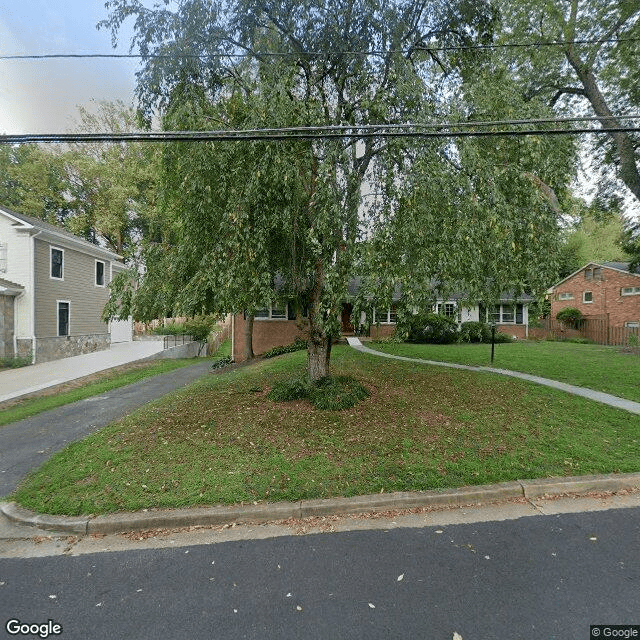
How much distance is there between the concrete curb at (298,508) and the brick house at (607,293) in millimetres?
19445

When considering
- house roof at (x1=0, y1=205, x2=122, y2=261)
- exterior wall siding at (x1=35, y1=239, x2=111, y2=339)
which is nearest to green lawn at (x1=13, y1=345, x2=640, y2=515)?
house roof at (x1=0, y1=205, x2=122, y2=261)

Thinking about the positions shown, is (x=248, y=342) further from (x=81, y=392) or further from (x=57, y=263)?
(x=57, y=263)

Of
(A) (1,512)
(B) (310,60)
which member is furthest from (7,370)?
(B) (310,60)

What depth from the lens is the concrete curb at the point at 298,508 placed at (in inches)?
140

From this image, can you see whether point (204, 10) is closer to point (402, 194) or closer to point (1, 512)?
point (402, 194)

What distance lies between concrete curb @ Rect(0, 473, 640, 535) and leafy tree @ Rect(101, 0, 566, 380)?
7.15ft

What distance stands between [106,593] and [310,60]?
6.80 m

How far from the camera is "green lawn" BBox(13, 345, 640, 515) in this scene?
13.2 ft

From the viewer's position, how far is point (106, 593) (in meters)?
2.66

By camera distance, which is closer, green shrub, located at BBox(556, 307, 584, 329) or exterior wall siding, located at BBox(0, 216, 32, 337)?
exterior wall siding, located at BBox(0, 216, 32, 337)

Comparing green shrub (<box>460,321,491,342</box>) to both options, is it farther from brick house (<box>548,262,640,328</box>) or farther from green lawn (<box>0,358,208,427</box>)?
green lawn (<box>0,358,208,427</box>)

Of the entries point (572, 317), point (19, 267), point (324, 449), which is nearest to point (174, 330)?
point (19, 267)

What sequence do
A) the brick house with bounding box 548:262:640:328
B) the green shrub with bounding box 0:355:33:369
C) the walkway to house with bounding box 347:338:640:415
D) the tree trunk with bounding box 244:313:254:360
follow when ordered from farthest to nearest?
1. the brick house with bounding box 548:262:640:328
2. the tree trunk with bounding box 244:313:254:360
3. the green shrub with bounding box 0:355:33:369
4. the walkway to house with bounding box 347:338:640:415

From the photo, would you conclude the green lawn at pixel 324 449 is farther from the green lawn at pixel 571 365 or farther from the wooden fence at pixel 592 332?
the wooden fence at pixel 592 332
